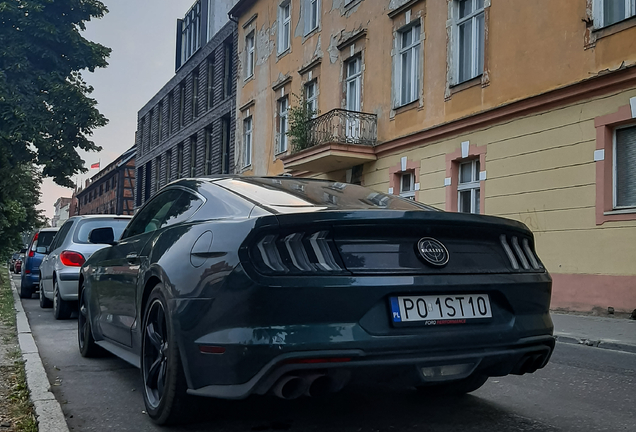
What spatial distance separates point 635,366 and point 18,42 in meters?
21.4

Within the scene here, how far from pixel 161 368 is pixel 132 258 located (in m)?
1.00

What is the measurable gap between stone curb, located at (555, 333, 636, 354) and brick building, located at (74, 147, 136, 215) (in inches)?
1974

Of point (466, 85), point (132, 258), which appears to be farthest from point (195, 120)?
A: point (132, 258)

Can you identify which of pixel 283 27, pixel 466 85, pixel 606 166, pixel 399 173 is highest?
pixel 283 27

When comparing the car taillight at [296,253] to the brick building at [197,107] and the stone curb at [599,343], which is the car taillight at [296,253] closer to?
the stone curb at [599,343]

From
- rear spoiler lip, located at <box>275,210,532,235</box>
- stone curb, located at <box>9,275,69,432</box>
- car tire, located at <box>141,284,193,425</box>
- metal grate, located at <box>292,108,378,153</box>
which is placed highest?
metal grate, located at <box>292,108,378,153</box>

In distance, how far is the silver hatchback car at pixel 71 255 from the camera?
945cm

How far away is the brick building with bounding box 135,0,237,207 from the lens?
98.2 ft

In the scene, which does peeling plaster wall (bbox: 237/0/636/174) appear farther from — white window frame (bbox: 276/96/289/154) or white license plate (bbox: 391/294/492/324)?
white license plate (bbox: 391/294/492/324)

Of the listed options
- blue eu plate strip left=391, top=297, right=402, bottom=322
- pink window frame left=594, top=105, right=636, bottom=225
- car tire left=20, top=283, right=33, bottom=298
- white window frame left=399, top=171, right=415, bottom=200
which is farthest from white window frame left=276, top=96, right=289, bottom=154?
blue eu plate strip left=391, top=297, right=402, bottom=322

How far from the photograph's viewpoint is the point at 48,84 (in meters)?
22.1

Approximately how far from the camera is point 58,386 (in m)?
4.80

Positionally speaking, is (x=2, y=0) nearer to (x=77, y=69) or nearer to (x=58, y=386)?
(x=77, y=69)

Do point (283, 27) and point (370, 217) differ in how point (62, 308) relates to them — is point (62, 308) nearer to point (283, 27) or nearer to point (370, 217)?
point (370, 217)
